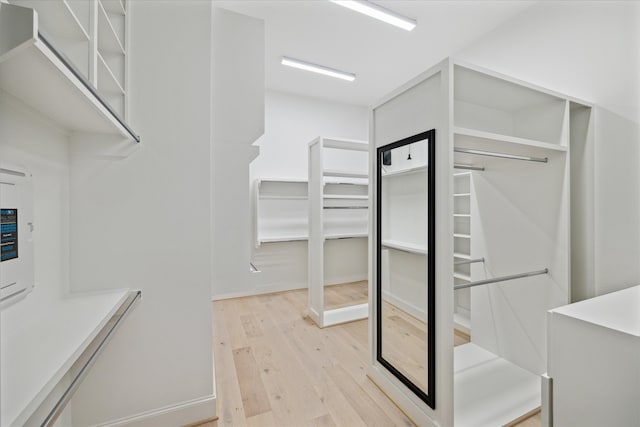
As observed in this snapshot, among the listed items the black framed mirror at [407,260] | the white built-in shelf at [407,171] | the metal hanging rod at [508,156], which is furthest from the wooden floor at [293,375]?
the metal hanging rod at [508,156]

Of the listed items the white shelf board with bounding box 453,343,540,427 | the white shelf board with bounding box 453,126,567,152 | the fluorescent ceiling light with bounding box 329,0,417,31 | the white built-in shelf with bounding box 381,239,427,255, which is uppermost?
the fluorescent ceiling light with bounding box 329,0,417,31

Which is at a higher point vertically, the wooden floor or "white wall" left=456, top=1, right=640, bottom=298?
"white wall" left=456, top=1, right=640, bottom=298

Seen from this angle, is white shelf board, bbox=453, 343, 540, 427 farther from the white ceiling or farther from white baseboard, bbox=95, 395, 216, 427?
the white ceiling

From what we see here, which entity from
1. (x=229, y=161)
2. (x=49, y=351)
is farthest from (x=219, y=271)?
(x=49, y=351)

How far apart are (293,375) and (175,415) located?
30.9 inches

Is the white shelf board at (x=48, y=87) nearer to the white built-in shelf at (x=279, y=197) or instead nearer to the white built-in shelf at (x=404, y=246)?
the white built-in shelf at (x=404, y=246)

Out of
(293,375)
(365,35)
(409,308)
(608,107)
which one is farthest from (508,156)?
(293,375)

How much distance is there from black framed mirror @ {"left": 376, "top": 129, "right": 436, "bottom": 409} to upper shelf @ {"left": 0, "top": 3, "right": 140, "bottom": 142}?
4.58 ft

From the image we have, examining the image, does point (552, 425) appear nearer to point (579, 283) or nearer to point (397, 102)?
point (579, 283)

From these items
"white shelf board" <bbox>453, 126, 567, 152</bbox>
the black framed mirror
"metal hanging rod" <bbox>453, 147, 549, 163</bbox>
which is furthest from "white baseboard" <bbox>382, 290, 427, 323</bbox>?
"white shelf board" <bbox>453, 126, 567, 152</bbox>

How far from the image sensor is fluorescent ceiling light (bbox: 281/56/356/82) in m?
3.18

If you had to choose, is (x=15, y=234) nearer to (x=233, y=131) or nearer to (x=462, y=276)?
(x=233, y=131)

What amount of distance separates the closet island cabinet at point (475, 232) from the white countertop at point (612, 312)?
45cm

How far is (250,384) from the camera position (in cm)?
185
